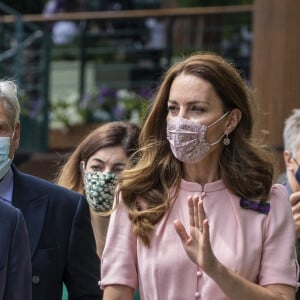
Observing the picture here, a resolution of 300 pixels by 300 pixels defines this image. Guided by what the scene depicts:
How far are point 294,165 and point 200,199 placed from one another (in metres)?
1.61

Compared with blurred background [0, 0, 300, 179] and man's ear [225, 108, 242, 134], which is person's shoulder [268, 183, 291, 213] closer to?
man's ear [225, 108, 242, 134]

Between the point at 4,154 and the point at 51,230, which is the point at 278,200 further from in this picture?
the point at 4,154

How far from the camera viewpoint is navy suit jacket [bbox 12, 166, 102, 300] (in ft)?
14.0

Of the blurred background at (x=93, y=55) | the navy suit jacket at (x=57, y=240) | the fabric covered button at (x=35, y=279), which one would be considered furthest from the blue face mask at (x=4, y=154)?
the blurred background at (x=93, y=55)

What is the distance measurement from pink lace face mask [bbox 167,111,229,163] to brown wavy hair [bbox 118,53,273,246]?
92 millimetres

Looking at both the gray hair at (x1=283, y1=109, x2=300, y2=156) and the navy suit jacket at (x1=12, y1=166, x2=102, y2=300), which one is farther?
the gray hair at (x1=283, y1=109, x2=300, y2=156)

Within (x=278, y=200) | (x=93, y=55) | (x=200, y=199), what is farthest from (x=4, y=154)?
(x=93, y=55)

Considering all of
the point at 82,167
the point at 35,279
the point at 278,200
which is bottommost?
the point at 35,279

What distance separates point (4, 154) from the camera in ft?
14.0

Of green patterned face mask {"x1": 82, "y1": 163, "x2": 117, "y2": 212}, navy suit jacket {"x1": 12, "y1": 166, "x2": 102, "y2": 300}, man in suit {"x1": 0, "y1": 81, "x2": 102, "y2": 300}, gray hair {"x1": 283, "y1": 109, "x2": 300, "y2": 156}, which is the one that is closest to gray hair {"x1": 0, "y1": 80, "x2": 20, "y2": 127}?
man in suit {"x1": 0, "y1": 81, "x2": 102, "y2": 300}

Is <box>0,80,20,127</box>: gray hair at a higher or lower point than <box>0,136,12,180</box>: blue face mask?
higher

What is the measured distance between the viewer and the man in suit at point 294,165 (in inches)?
204

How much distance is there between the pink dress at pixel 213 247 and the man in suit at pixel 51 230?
29 cm

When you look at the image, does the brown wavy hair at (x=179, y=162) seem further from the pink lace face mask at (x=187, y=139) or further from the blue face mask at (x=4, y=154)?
the blue face mask at (x=4, y=154)
